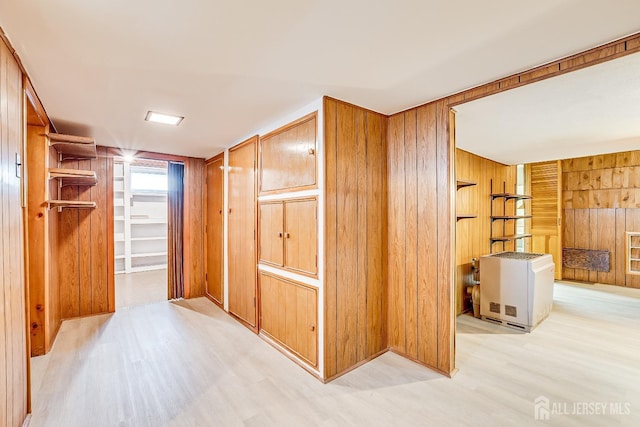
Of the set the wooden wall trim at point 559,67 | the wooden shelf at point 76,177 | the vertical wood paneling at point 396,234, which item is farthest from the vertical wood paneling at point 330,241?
the wooden shelf at point 76,177

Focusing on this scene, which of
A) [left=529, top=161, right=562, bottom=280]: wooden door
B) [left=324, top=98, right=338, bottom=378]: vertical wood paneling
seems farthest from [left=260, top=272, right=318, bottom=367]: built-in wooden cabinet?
[left=529, top=161, right=562, bottom=280]: wooden door

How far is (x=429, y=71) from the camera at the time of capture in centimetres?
196

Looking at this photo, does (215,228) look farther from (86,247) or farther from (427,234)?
(427,234)

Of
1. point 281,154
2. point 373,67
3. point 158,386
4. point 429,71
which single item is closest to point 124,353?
point 158,386

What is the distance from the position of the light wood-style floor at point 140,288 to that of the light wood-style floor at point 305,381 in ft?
3.45

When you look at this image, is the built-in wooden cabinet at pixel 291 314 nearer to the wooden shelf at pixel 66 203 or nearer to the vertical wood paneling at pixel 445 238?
the vertical wood paneling at pixel 445 238

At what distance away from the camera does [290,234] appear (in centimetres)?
281

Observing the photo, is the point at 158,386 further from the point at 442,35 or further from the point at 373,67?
the point at 442,35

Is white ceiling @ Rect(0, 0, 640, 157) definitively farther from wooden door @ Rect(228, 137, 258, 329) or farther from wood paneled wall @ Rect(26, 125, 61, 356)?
wooden door @ Rect(228, 137, 258, 329)

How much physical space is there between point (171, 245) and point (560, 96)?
16.9 ft

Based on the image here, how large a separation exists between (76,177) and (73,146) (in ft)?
1.31

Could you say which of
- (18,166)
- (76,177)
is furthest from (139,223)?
(18,166)

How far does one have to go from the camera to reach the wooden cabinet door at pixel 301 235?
2.51 metres

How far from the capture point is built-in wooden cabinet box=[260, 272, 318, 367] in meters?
2.51
